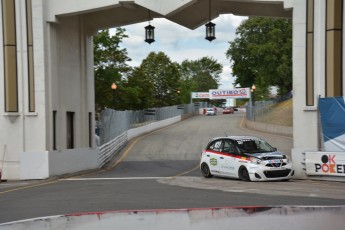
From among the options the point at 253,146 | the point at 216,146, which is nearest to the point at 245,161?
the point at 253,146

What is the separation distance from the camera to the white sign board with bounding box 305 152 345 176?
55.8ft

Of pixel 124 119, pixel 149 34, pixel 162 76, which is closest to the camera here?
pixel 149 34

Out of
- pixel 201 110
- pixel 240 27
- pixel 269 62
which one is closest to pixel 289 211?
pixel 269 62

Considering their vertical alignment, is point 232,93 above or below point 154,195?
above

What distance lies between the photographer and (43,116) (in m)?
21.7

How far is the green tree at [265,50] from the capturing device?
6725 cm

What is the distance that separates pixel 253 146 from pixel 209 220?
1141 cm

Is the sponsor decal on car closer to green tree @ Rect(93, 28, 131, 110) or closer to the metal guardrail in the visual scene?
the metal guardrail

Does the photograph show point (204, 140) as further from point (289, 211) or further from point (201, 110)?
point (201, 110)

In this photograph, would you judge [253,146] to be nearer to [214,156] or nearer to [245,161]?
[245,161]

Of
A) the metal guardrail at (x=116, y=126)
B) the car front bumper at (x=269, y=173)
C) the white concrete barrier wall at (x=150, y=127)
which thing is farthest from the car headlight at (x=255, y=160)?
the white concrete barrier wall at (x=150, y=127)

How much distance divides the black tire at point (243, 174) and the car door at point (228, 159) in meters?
0.32

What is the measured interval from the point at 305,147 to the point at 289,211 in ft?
39.7

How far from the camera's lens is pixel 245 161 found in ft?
57.7
